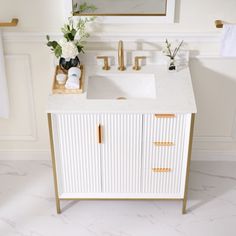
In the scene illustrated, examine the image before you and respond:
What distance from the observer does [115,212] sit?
117 inches

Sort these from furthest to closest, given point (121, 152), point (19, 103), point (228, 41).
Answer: point (19, 103), point (228, 41), point (121, 152)

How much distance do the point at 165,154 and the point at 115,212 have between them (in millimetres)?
553

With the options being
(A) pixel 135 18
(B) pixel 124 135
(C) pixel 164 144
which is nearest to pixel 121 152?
(B) pixel 124 135

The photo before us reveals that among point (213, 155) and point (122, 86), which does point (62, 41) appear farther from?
point (213, 155)

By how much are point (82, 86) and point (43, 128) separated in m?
0.74

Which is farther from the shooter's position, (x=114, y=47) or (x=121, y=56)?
(x=114, y=47)

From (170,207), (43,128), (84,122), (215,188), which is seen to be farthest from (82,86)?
(215,188)

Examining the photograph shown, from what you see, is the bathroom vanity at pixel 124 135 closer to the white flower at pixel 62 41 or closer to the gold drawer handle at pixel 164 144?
the gold drawer handle at pixel 164 144

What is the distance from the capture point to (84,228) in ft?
9.33

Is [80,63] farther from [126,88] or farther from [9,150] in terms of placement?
[9,150]

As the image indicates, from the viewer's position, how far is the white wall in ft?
9.36

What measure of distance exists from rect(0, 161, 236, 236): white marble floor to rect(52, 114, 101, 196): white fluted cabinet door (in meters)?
0.19

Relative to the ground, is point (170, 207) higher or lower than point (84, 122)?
lower

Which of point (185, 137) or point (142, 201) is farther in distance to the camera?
point (142, 201)
